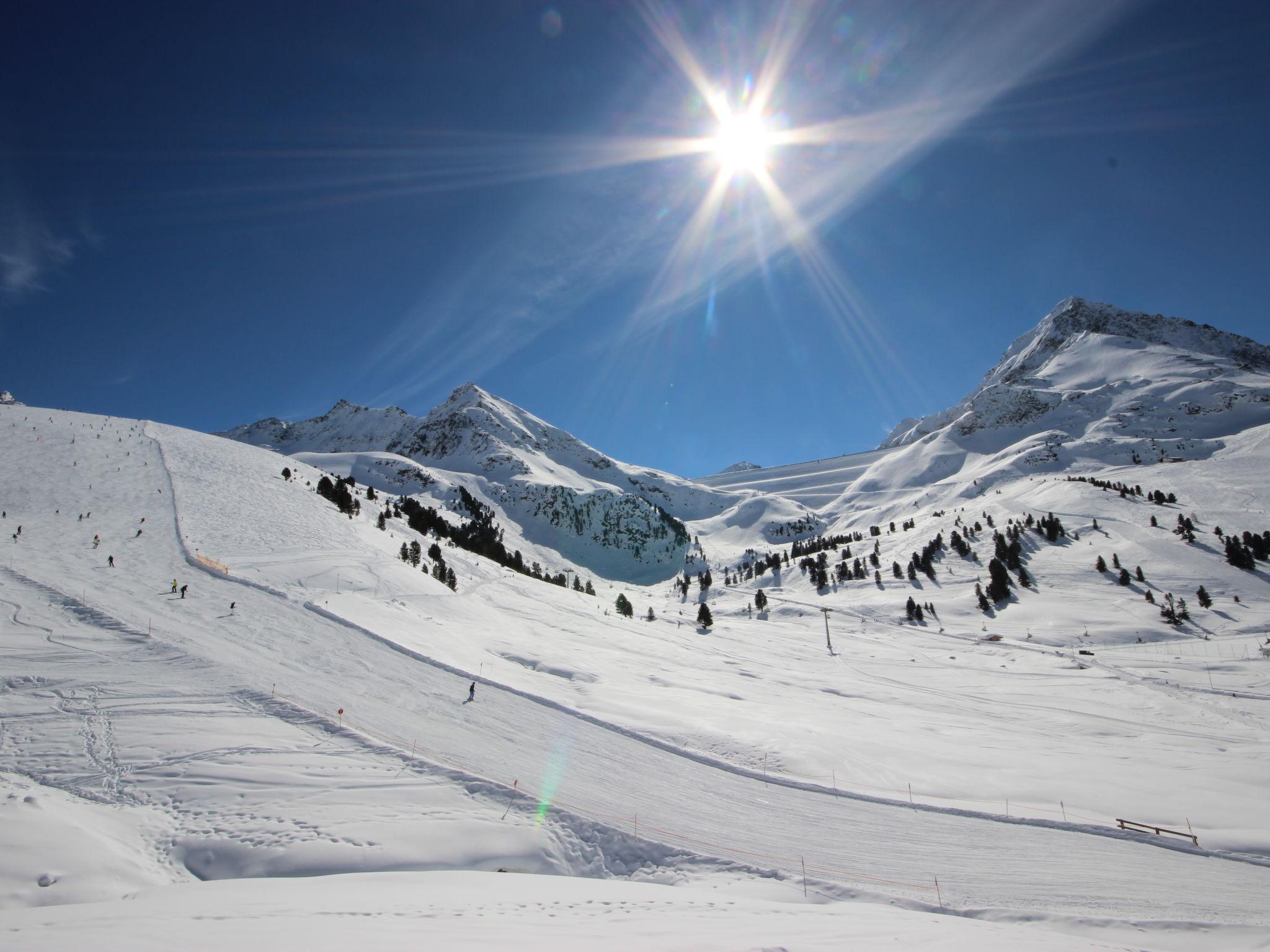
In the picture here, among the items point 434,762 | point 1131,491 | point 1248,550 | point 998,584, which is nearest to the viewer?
point 434,762

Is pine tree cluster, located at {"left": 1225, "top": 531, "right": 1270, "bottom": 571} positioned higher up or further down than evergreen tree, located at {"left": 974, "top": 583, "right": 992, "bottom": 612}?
higher up

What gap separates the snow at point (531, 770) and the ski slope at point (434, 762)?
12 centimetres

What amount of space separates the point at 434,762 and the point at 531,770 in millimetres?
3321

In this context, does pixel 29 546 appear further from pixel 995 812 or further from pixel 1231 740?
pixel 1231 740

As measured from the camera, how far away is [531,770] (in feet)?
60.2

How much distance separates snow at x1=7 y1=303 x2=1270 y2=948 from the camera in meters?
11.2

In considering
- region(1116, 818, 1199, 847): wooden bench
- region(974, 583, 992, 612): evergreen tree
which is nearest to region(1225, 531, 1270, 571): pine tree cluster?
region(974, 583, 992, 612): evergreen tree

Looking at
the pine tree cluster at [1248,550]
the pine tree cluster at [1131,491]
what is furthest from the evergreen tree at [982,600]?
the pine tree cluster at [1131,491]

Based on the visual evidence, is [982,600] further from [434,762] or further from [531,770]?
[434,762]

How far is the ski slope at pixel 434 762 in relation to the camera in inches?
530

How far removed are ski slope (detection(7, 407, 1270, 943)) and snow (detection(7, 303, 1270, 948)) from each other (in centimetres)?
12

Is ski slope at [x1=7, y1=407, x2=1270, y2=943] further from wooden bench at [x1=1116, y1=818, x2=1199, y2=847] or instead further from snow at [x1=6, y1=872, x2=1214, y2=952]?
snow at [x1=6, y1=872, x2=1214, y2=952]

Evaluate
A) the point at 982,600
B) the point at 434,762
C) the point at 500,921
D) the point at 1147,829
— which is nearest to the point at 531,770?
the point at 434,762

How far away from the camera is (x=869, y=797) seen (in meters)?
18.3
